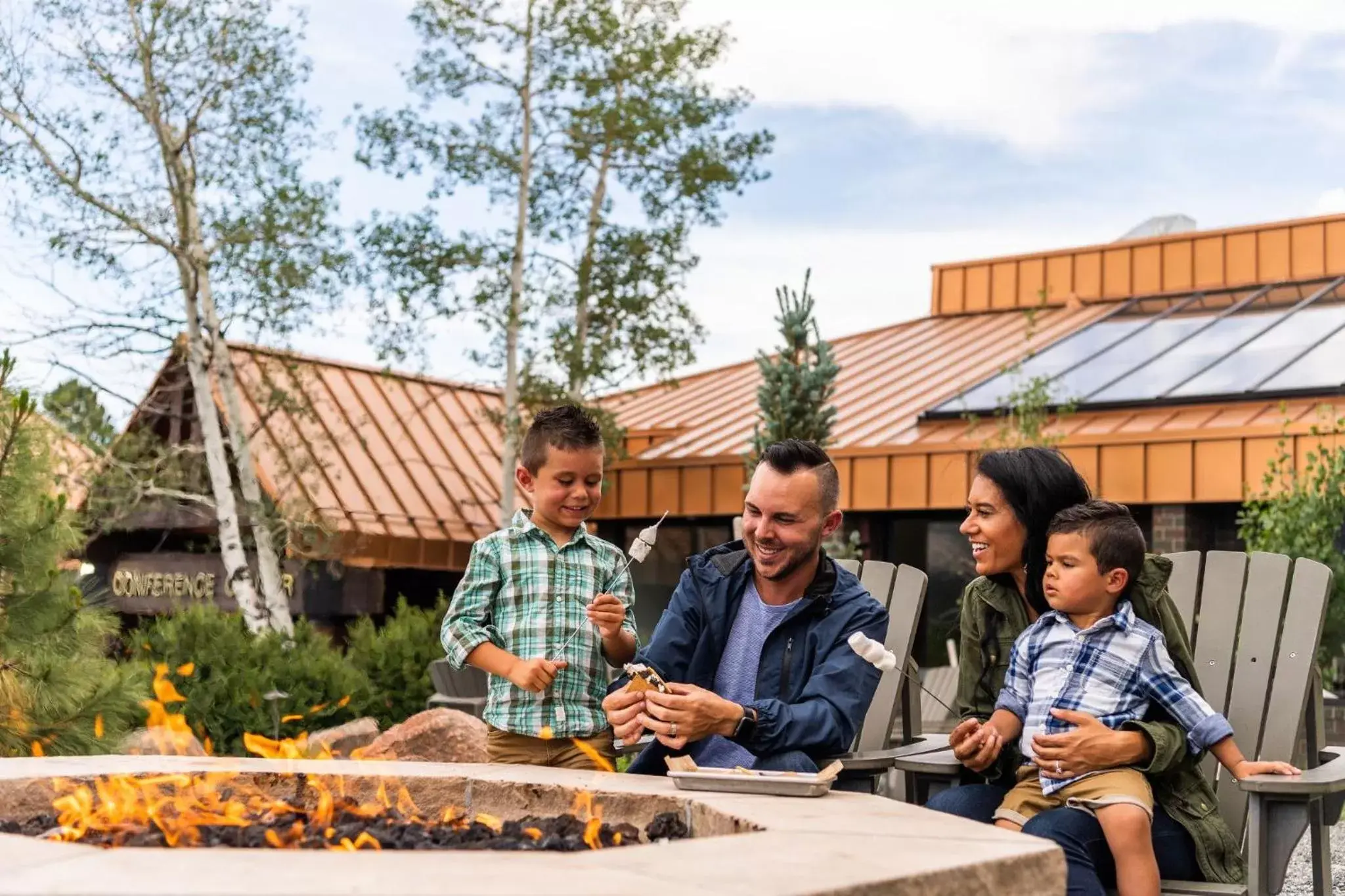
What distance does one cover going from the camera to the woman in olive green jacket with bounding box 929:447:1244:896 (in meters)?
3.34

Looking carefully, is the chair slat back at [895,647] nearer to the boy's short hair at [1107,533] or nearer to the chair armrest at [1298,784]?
the boy's short hair at [1107,533]

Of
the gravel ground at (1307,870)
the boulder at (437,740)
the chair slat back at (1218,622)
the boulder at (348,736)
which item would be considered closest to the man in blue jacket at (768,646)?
the chair slat back at (1218,622)

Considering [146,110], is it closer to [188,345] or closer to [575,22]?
[188,345]

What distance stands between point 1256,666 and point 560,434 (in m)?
2.10

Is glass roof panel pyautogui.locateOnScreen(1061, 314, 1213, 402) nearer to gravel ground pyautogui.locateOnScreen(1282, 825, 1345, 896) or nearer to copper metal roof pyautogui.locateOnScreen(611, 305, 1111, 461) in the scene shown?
copper metal roof pyautogui.locateOnScreen(611, 305, 1111, 461)

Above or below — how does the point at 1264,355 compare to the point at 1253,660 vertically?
above

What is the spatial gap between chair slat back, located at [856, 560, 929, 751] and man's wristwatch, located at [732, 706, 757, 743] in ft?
4.04

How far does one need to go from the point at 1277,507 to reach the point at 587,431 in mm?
7935

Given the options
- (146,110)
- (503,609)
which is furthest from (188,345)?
(503,609)

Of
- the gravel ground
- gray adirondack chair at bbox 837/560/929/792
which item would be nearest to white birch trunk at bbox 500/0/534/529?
the gravel ground

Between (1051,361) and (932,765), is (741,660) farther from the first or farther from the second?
(1051,361)

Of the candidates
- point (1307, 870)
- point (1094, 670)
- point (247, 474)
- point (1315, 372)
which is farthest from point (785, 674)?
point (247, 474)

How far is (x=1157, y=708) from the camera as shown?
3.55 metres

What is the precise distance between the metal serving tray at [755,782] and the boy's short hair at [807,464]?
0.83m
